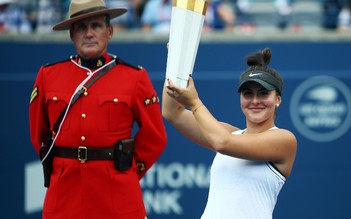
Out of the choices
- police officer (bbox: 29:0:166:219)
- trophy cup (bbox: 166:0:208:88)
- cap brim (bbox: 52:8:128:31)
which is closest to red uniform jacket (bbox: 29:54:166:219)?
police officer (bbox: 29:0:166:219)

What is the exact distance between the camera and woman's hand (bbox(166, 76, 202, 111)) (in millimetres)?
3036

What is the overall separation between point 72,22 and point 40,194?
10.4 ft

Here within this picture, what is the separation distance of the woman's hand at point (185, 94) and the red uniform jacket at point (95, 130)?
140 cm

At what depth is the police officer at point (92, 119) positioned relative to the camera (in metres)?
4.47

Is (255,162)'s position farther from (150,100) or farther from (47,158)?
(47,158)

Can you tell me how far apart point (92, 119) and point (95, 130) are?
0.07 metres

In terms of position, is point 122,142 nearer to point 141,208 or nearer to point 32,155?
point 141,208

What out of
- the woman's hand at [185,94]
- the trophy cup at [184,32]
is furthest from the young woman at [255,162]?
the trophy cup at [184,32]

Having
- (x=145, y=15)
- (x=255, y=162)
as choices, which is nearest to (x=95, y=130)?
(x=255, y=162)

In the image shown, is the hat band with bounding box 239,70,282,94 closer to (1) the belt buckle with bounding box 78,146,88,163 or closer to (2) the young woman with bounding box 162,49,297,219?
(2) the young woman with bounding box 162,49,297,219

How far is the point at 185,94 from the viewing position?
3080 millimetres

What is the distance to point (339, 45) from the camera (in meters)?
7.50

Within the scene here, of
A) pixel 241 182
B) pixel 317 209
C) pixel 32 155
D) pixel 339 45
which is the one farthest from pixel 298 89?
pixel 241 182

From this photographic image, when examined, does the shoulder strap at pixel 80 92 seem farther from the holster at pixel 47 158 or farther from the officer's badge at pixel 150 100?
the officer's badge at pixel 150 100
